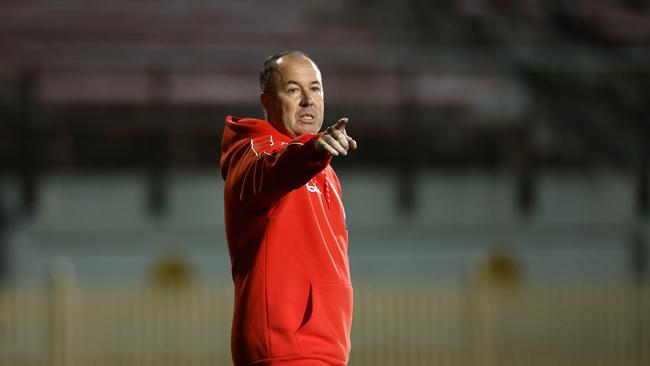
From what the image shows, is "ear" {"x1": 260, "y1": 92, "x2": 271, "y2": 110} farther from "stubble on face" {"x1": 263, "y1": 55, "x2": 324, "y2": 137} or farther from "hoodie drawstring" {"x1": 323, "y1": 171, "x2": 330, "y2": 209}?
"hoodie drawstring" {"x1": 323, "y1": 171, "x2": 330, "y2": 209}

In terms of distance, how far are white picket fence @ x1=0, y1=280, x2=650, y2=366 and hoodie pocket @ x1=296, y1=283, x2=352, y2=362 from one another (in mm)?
4913

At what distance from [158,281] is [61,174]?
1.38 meters

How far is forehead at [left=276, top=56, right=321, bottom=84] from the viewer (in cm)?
215

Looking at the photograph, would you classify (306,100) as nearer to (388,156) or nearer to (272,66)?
(272,66)

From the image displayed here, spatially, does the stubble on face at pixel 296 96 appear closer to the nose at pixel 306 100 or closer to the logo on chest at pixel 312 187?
the nose at pixel 306 100

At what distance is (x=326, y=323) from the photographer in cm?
210

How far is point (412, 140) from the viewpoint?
8992 mm

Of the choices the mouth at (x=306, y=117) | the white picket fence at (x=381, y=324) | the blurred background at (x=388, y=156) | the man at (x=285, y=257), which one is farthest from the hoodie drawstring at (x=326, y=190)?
the blurred background at (x=388, y=156)

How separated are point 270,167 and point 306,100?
0.29m

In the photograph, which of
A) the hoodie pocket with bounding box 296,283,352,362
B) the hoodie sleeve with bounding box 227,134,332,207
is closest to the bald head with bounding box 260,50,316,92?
the hoodie sleeve with bounding box 227,134,332,207

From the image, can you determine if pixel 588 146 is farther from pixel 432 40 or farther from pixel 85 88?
pixel 85 88

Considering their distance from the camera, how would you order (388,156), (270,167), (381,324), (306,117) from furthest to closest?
(388,156) < (381,324) < (306,117) < (270,167)

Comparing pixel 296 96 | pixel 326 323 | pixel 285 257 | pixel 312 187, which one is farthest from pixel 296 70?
pixel 326 323

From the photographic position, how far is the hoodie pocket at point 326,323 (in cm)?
207
